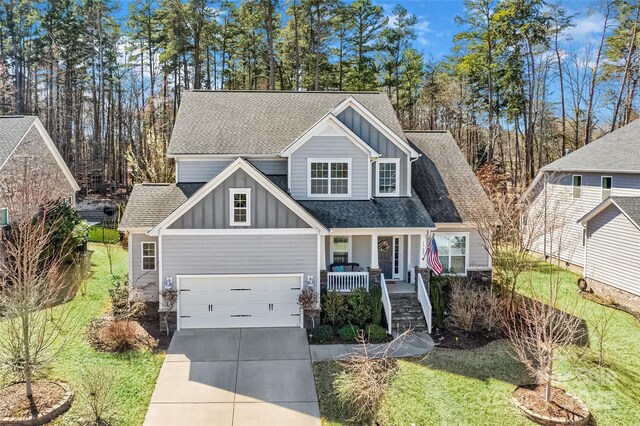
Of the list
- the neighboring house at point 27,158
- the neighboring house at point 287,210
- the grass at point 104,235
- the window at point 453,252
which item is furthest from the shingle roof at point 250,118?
the grass at point 104,235

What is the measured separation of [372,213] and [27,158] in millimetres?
15390

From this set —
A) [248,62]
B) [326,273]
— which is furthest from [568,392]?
[248,62]

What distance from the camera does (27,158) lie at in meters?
19.2

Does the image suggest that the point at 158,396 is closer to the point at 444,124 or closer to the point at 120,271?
the point at 120,271

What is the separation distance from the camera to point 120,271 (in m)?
20.9

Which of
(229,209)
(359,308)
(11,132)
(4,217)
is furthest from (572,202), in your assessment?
(11,132)

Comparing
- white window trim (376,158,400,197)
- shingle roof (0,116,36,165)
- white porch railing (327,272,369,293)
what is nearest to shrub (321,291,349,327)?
white porch railing (327,272,369,293)

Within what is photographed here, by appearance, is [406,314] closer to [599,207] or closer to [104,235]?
[599,207]

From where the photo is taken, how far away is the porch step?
1519cm

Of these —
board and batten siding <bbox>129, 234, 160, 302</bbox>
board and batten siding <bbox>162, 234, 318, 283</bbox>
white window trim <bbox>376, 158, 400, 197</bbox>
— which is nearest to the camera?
board and batten siding <bbox>162, 234, 318, 283</bbox>

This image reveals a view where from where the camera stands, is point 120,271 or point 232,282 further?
point 120,271

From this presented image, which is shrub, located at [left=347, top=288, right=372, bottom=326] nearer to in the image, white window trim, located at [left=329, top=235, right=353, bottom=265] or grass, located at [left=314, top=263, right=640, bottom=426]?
white window trim, located at [left=329, top=235, right=353, bottom=265]

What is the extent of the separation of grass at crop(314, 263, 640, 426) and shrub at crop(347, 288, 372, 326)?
2.59 metres

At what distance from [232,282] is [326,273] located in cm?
341
